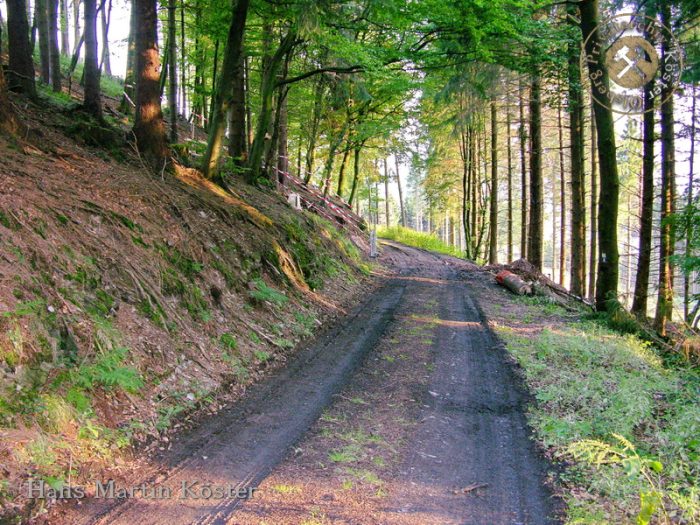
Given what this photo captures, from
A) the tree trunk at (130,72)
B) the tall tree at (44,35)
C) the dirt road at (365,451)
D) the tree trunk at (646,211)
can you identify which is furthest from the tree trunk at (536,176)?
the tall tree at (44,35)

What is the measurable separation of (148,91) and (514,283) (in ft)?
34.0

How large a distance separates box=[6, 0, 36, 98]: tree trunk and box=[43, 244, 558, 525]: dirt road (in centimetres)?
824

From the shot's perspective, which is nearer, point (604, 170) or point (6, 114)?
point (6, 114)

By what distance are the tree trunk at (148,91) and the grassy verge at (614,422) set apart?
7.60m

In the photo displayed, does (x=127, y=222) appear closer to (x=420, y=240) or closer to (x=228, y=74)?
(x=228, y=74)

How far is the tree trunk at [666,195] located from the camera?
35.8ft

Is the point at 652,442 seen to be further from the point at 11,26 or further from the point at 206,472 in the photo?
the point at 11,26

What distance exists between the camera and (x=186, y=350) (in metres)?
5.90

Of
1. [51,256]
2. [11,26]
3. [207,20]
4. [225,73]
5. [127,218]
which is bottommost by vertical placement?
[51,256]

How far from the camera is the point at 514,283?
13.3 meters

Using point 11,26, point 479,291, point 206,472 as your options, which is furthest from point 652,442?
point 11,26

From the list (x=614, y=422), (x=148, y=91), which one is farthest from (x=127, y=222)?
(x=614, y=422)

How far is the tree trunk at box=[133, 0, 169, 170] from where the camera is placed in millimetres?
8742

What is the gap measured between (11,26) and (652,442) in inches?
494
